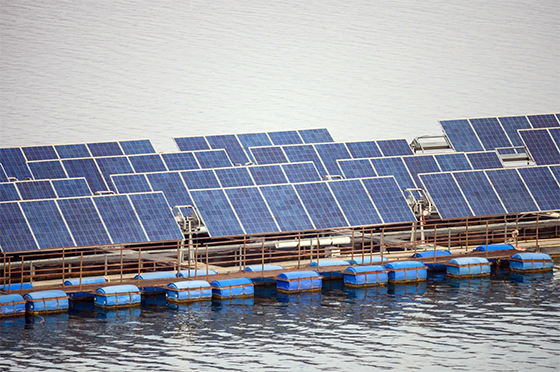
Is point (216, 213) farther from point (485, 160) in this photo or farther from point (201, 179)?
point (485, 160)

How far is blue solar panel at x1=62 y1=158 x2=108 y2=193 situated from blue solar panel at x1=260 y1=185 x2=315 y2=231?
1143 cm

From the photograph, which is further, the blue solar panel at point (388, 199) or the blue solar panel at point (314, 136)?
the blue solar panel at point (314, 136)

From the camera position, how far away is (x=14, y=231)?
55.2 meters

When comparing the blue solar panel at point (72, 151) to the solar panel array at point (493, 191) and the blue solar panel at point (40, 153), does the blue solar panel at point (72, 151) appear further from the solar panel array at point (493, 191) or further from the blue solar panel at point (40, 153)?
the solar panel array at point (493, 191)

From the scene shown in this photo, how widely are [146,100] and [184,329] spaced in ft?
230

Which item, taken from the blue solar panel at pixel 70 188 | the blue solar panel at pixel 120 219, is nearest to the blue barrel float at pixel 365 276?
the blue solar panel at pixel 120 219

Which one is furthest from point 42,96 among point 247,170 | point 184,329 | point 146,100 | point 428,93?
point 184,329

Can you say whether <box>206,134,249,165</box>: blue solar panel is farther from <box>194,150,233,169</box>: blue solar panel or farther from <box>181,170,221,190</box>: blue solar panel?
<box>181,170,221,190</box>: blue solar panel

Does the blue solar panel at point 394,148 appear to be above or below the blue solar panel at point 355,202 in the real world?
above

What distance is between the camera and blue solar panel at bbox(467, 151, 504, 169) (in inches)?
2948

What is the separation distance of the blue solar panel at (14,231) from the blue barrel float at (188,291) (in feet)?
23.5

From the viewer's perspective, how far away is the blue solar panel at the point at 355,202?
62750 mm

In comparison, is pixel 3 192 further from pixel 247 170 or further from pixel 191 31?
pixel 191 31

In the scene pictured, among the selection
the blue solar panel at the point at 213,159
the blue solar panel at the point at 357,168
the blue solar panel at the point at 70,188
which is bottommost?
the blue solar panel at the point at 70,188
